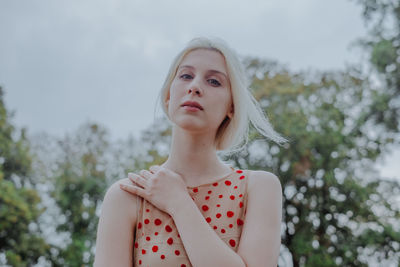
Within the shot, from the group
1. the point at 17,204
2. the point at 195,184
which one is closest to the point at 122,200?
the point at 195,184

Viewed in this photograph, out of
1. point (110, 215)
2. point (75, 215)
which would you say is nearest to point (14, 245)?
point (75, 215)

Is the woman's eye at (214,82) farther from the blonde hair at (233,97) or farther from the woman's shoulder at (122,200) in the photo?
the woman's shoulder at (122,200)

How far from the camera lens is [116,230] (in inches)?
79.9

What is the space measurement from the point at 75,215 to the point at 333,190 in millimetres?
12118

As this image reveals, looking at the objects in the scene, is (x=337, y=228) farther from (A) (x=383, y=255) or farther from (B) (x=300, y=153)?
(B) (x=300, y=153)

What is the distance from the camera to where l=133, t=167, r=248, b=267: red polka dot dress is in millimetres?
1958

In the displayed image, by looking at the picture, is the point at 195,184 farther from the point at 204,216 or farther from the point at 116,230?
the point at 116,230

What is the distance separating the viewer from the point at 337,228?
18312mm

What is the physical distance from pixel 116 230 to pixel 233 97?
0.92 m

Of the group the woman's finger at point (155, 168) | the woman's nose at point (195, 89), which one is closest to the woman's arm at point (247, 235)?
the woman's finger at point (155, 168)

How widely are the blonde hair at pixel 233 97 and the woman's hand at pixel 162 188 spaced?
417 millimetres

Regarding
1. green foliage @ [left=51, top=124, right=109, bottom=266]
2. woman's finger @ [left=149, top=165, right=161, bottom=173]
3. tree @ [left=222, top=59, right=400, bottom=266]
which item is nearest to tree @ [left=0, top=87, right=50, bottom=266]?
green foliage @ [left=51, top=124, right=109, bottom=266]

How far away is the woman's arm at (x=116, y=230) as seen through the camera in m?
1.98

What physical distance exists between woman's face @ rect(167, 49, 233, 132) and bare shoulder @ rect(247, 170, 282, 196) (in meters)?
0.34
